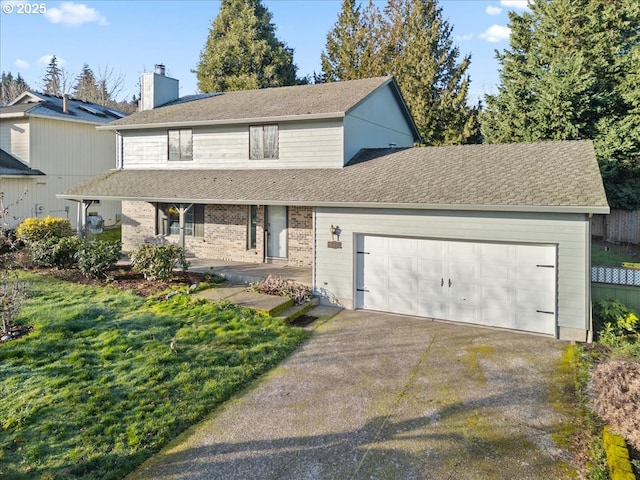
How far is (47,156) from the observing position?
68.7 ft

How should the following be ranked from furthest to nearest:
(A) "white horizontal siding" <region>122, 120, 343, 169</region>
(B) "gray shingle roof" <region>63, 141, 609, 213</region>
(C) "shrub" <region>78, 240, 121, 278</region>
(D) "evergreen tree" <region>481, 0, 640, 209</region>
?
(D) "evergreen tree" <region>481, 0, 640, 209</region>
(A) "white horizontal siding" <region>122, 120, 343, 169</region>
(C) "shrub" <region>78, 240, 121, 278</region>
(B) "gray shingle roof" <region>63, 141, 609, 213</region>

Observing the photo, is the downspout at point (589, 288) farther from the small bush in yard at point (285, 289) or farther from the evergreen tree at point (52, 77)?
the evergreen tree at point (52, 77)

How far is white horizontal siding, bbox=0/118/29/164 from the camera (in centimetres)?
2030

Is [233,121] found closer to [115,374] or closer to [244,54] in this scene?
[115,374]

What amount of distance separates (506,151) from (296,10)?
1358 centimetres

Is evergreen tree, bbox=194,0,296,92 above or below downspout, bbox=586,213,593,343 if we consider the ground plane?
above

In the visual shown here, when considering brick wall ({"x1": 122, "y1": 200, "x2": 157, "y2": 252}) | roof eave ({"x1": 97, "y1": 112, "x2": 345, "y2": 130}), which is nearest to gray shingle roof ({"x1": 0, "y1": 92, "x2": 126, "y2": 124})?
roof eave ({"x1": 97, "y1": 112, "x2": 345, "y2": 130})

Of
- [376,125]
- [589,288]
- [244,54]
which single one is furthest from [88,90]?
[589,288]

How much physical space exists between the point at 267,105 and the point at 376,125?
13.7 ft

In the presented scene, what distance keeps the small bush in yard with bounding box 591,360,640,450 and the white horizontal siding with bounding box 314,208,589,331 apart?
2.03 meters

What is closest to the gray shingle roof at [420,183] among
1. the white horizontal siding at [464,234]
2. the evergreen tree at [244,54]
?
the white horizontal siding at [464,234]

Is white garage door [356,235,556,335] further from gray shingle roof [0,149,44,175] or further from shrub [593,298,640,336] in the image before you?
gray shingle roof [0,149,44,175]

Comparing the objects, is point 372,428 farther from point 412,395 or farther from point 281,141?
point 281,141

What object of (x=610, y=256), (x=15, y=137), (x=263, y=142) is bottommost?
(x=610, y=256)
